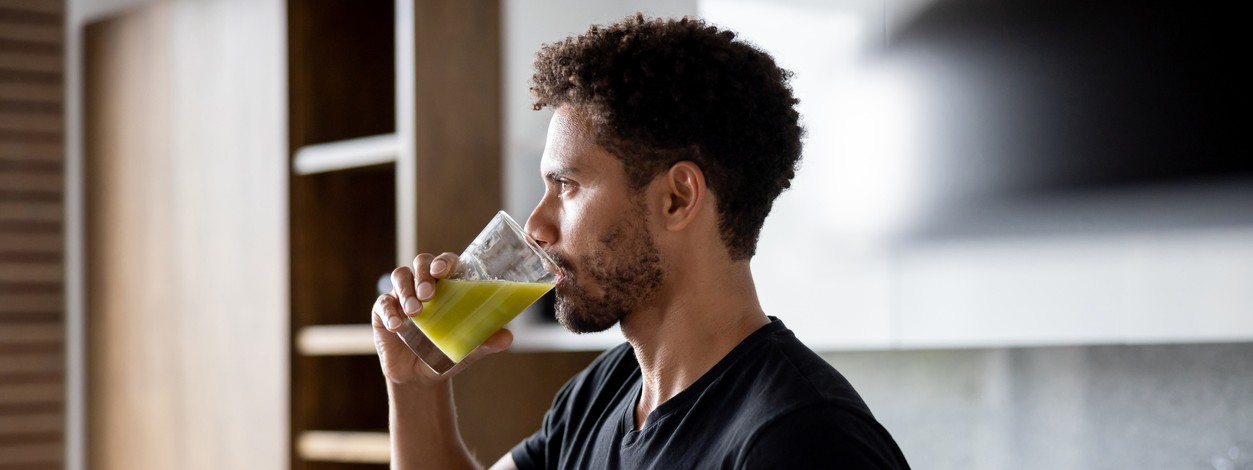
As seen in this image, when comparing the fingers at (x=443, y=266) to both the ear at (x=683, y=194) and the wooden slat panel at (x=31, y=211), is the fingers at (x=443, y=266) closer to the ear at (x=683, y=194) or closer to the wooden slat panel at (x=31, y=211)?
the ear at (x=683, y=194)

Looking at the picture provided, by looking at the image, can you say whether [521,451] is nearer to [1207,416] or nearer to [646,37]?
[646,37]

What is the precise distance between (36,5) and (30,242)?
572 millimetres

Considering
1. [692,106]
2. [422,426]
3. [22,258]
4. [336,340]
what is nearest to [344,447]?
[336,340]

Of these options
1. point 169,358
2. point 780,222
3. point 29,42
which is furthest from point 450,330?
point 29,42

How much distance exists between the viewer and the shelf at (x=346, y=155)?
2461 millimetres

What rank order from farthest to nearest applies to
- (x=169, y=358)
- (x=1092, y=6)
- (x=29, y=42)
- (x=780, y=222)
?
(x=29, y=42)
(x=169, y=358)
(x=780, y=222)
(x=1092, y=6)

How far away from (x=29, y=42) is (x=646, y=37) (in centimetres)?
225

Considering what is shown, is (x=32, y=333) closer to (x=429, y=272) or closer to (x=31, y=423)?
(x=31, y=423)

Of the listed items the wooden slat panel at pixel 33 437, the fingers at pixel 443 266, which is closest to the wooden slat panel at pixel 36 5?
the wooden slat panel at pixel 33 437

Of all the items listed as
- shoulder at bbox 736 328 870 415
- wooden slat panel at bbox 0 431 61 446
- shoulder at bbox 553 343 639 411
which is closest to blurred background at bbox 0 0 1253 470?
wooden slat panel at bbox 0 431 61 446

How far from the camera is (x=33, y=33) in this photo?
10.2ft

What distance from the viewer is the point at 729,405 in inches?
50.8

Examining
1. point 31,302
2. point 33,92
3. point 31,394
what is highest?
point 33,92

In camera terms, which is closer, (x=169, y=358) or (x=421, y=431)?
(x=421, y=431)
